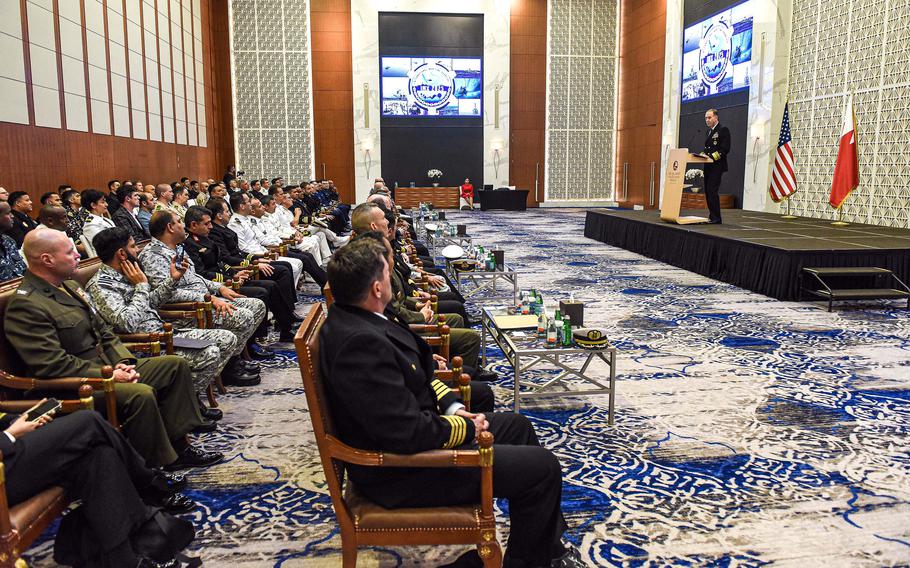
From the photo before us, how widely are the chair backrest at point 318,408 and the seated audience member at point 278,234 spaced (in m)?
5.13

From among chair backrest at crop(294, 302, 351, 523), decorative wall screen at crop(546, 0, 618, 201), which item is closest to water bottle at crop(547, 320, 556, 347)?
chair backrest at crop(294, 302, 351, 523)

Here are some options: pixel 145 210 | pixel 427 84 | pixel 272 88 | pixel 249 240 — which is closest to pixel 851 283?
pixel 249 240

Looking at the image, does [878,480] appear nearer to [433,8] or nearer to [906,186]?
[906,186]

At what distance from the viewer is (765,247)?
23.2 feet

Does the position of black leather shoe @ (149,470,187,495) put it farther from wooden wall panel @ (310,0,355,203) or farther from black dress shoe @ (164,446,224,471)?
wooden wall panel @ (310,0,355,203)

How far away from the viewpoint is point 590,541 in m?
2.44

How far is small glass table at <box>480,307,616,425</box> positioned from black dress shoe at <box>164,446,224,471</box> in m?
1.51

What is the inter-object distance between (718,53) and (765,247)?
916 centimetres

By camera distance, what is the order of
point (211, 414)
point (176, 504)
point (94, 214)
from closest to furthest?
1. point (176, 504)
2. point (211, 414)
3. point (94, 214)

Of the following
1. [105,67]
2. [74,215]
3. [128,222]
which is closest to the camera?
[74,215]

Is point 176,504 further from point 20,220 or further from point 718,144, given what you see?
point 718,144

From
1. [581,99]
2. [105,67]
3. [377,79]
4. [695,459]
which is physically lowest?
[695,459]

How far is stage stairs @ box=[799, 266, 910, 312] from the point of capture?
6316 millimetres

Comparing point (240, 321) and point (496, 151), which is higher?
point (496, 151)
